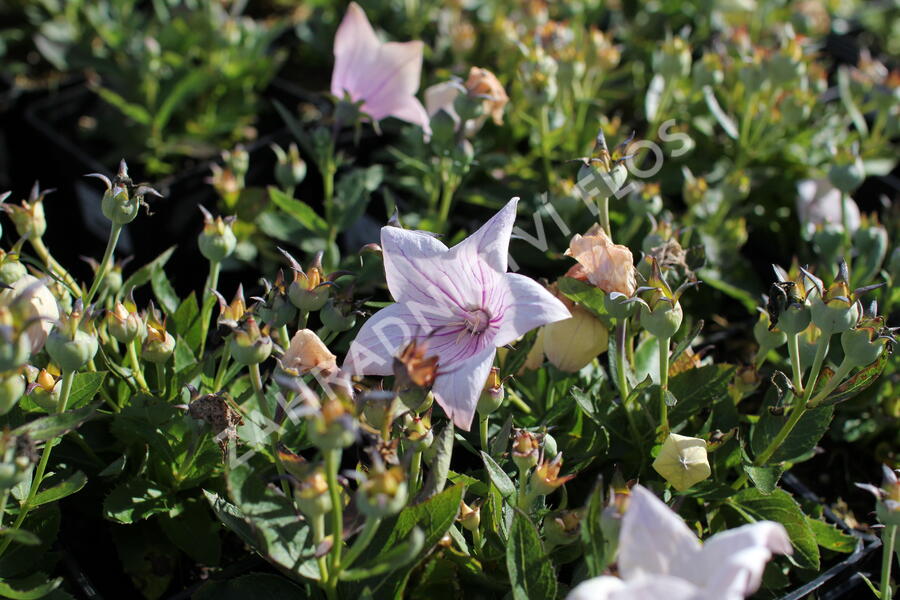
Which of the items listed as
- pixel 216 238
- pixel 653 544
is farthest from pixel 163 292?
pixel 653 544

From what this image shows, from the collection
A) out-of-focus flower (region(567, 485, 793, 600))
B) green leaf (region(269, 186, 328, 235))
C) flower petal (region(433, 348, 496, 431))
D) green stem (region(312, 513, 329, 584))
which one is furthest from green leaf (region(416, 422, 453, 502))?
green leaf (region(269, 186, 328, 235))

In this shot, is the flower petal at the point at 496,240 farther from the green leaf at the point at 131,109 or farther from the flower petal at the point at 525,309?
the green leaf at the point at 131,109

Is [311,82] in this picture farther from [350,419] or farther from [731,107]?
[350,419]

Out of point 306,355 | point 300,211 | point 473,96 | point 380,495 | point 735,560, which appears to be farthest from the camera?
point 300,211

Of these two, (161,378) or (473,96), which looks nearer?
(161,378)

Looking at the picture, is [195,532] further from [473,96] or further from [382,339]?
[473,96]

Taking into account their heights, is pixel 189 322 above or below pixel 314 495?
below

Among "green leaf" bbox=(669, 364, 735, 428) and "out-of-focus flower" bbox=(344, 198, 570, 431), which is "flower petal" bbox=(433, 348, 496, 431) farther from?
"green leaf" bbox=(669, 364, 735, 428)

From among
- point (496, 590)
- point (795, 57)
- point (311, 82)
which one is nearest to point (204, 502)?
point (496, 590)
